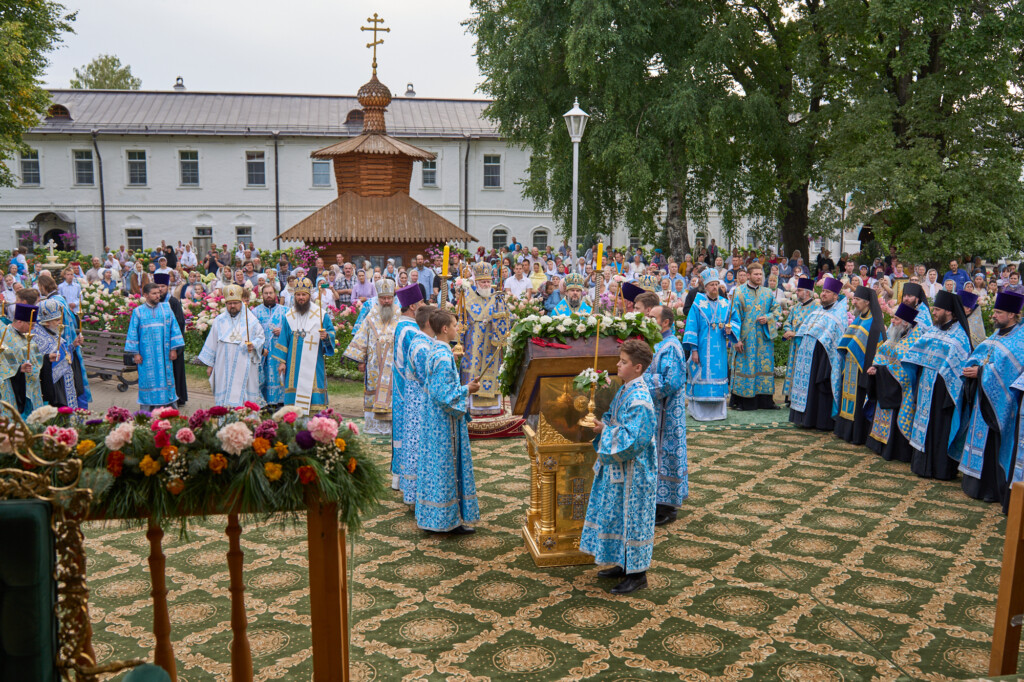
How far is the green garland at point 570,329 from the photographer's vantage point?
580cm

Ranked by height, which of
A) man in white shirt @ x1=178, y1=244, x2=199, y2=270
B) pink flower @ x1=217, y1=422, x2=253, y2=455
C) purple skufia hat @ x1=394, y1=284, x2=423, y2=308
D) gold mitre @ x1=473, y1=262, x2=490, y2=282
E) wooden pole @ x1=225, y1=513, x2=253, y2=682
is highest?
man in white shirt @ x1=178, y1=244, x2=199, y2=270

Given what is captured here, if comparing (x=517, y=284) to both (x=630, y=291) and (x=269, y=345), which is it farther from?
(x=630, y=291)

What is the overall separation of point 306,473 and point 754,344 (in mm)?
8926

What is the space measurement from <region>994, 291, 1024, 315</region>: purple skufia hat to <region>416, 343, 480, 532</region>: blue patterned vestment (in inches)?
190

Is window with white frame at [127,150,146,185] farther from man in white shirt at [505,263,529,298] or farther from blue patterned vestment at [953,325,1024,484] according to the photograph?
blue patterned vestment at [953,325,1024,484]

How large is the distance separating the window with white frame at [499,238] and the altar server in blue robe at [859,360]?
91.4 feet

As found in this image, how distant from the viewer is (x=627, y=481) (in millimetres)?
5211

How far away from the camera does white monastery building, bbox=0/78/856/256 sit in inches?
1336

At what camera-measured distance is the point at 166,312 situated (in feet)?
31.6

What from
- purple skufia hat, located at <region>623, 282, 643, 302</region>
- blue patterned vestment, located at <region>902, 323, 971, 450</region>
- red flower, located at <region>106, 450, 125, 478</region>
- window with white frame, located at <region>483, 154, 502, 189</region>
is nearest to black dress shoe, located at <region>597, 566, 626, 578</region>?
purple skufia hat, located at <region>623, 282, 643, 302</region>

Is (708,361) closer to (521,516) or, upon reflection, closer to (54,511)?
(521,516)

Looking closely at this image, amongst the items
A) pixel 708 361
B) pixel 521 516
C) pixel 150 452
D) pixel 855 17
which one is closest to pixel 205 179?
pixel 855 17

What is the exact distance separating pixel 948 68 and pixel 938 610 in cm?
1810

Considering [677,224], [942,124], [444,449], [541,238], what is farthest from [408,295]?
[541,238]
